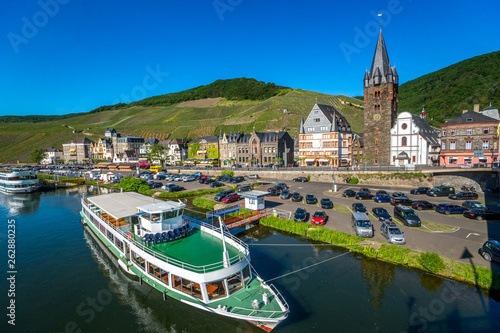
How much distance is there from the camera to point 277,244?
31172mm

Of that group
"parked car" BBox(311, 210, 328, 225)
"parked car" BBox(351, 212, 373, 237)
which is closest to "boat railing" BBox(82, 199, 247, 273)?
"parked car" BBox(351, 212, 373, 237)

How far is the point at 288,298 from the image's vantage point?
2059 cm

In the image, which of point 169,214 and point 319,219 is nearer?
point 169,214

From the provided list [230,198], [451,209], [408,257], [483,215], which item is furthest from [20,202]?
[483,215]

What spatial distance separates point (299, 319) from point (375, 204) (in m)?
30.9

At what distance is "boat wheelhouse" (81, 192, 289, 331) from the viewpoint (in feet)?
56.6

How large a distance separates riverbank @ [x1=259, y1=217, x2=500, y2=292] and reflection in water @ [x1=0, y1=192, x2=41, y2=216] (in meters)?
52.7

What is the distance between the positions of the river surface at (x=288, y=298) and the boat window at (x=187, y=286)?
2.15m

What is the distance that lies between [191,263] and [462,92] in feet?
519

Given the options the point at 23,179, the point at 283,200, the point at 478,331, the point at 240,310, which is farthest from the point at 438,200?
the point at 23,179

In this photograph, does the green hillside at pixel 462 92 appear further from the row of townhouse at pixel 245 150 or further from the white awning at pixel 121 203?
the white awning at pixel 121 203

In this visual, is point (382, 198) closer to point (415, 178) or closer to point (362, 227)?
point (415, 178)

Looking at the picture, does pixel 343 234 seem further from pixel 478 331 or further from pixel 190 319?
pixel 190 319

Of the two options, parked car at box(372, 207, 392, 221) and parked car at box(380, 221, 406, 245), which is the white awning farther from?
parked car at box(372, 207, 392, 221)
